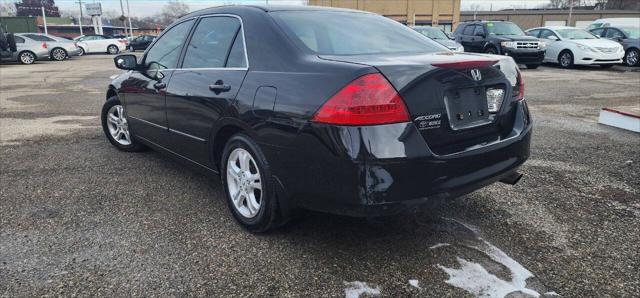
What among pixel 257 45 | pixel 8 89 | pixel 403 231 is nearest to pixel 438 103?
pixel 403 231

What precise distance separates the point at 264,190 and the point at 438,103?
3.79ft

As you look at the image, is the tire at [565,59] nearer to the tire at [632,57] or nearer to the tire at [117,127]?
the tire at [632,57]

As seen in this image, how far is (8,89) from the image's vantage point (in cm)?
1191

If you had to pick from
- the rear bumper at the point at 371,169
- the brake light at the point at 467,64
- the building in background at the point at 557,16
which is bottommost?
the rear bumper at the point at 371,169

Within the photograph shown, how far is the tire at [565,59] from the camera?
53.6 ft

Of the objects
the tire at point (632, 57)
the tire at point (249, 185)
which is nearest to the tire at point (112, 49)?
the tire at point (632, 57)

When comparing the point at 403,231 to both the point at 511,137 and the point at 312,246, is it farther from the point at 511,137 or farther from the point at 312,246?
the point at 511,137

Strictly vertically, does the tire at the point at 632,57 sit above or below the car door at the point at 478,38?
below

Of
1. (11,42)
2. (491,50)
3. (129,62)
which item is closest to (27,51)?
(11,42)

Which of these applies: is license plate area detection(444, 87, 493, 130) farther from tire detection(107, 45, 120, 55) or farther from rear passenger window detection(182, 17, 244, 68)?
tire detection(107, 45, 120, 55)

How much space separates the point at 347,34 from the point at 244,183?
125cm

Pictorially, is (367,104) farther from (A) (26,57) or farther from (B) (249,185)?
(A) (26,57)

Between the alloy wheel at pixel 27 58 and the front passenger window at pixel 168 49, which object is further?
the alloy wheel at pixel 27 58

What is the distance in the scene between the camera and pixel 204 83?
3357 mm
